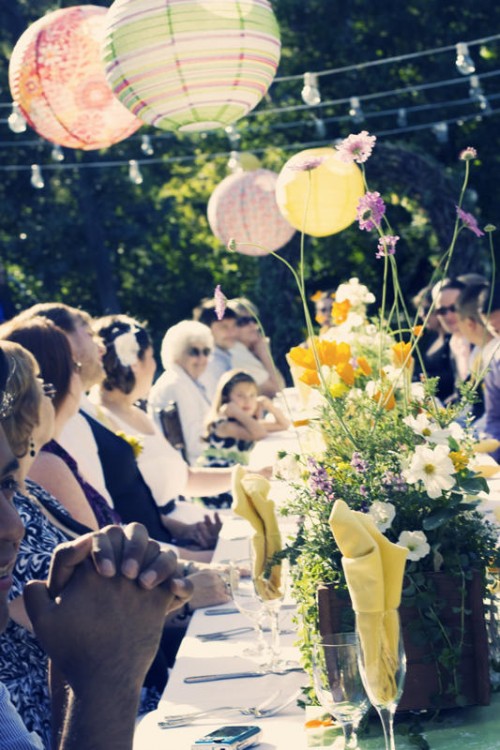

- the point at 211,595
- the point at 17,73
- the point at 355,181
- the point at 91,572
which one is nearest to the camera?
the point at 91,572

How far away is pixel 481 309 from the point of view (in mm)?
5711

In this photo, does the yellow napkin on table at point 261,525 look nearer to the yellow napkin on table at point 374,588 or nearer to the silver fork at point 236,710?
the silver fork at point 236,710

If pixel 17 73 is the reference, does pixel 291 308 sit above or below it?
below

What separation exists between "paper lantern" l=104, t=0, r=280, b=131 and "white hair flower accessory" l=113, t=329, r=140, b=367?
34.9 inches

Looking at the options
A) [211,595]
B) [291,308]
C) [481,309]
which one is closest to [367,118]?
[291,308]

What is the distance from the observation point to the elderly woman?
6176 mm

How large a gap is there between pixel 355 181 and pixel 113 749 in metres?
3.14

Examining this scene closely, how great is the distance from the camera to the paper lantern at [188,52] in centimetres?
371

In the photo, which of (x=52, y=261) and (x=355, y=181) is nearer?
(x=355, y=181)

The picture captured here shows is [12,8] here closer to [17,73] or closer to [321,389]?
[17,73]

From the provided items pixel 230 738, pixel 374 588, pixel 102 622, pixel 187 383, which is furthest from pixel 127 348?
pixel 102 622

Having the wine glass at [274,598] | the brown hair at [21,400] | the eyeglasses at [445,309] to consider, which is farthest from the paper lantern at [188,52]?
the eyeglasses at [445,309]

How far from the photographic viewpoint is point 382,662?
165 centimetres

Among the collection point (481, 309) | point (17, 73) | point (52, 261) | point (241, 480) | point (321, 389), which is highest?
point (17, 73)
